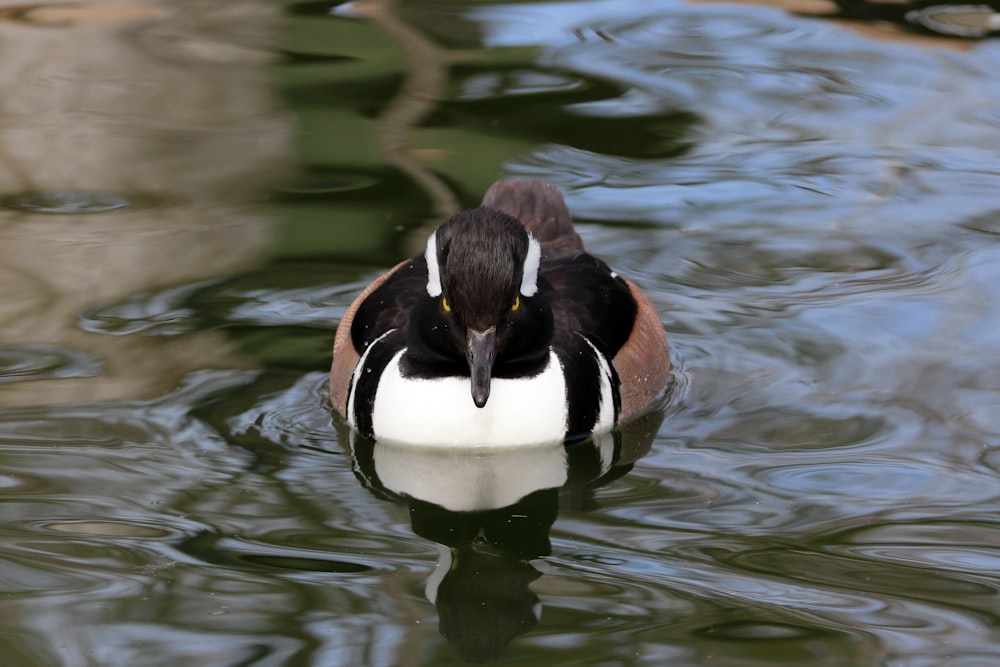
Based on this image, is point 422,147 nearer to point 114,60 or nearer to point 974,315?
point 114,60

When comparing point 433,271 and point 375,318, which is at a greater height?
point 433,271

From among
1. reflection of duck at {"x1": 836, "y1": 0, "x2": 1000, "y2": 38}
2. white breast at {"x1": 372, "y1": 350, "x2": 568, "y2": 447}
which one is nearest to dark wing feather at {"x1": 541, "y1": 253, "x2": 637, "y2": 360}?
white breast at {"x1": 372, "y1": 350, "x2": 568, "y2": 447}

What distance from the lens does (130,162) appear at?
413 inches

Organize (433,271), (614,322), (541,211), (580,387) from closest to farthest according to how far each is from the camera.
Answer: (433,271) < (580,387) < (614,322) < (541,211)

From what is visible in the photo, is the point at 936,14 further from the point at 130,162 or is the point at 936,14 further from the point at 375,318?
the point at 375,318

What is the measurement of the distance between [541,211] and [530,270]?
1533mm

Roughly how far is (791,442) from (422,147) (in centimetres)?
451

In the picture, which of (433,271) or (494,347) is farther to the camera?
(433,271)


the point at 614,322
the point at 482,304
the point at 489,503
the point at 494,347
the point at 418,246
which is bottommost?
the point at 489,503

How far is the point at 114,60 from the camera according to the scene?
12500mm

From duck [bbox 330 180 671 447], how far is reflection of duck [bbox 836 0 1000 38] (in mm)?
6306

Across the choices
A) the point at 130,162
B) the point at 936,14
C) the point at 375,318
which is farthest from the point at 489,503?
the point at 936,14

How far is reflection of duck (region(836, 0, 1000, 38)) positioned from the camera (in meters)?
13.1

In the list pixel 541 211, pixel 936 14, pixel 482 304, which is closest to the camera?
pixel 482 304
